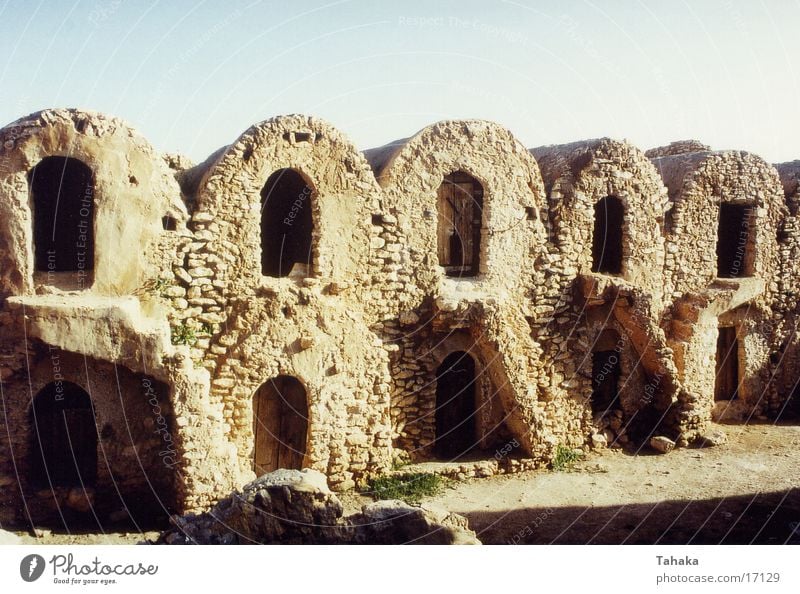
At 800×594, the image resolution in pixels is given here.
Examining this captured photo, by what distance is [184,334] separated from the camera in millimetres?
9820

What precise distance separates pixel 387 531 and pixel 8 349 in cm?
578

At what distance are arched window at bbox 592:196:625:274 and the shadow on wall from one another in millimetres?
5117

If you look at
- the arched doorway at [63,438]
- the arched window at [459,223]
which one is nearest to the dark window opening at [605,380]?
the arched window at [459,223]

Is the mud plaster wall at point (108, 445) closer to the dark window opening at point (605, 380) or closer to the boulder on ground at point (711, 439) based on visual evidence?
the dark window opening at point (605, 380)

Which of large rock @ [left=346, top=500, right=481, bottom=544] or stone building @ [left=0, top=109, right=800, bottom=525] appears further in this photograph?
stone building @ [left=0, top=109, right=800, bottom=525]

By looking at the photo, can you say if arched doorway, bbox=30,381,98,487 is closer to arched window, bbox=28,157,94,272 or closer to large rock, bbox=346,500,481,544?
arched window, bbox=28,157,94,272

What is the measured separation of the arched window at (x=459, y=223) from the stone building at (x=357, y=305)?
42mm

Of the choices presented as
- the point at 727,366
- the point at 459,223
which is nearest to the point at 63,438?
the point at 459,223

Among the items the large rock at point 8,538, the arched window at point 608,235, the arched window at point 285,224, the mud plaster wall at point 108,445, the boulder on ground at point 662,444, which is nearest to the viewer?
the large rock at point 8,538

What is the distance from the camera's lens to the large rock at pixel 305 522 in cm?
705

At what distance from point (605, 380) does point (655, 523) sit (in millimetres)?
4103

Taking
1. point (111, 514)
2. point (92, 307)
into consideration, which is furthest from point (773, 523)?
point (92, 307)

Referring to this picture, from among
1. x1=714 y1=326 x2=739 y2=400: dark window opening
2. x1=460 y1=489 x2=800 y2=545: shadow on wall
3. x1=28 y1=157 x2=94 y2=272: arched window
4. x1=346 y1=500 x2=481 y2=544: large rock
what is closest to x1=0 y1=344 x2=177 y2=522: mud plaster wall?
x1=28 y1=157 x2=94 y2=272: arched window

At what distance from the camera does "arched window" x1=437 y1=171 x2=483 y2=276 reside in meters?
12.2
